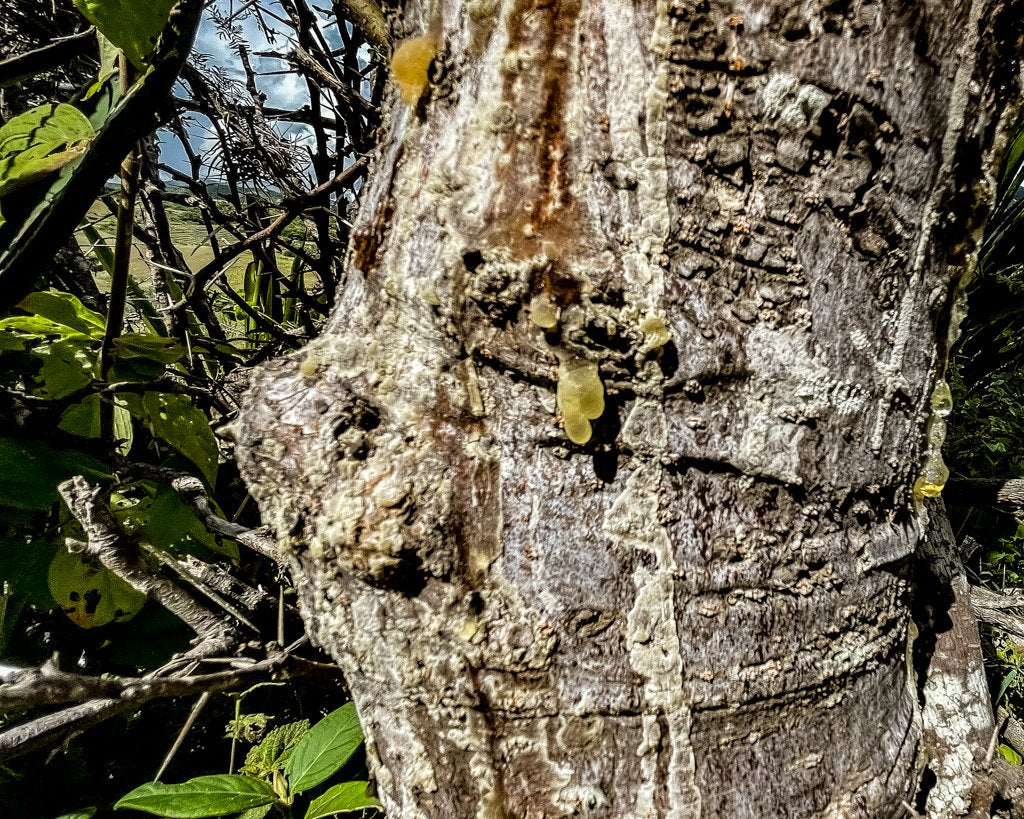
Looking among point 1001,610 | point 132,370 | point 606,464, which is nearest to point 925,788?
point 1001,610

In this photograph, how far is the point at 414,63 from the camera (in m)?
0.52

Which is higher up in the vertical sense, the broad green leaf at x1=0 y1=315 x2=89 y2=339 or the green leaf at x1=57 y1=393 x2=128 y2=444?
the broad green leaf at x1=0 y1=315 x2=89 y2=339

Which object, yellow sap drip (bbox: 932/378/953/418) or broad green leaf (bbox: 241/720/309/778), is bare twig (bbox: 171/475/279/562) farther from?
yellow sap drip (bbox: 932/378/953/418)

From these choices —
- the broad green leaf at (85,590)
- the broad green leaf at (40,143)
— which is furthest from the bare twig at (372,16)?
the broad green leaf at (85,590)

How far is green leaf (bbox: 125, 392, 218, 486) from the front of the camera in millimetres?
879

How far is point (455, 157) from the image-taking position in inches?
19.9

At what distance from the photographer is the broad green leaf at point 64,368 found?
86cm

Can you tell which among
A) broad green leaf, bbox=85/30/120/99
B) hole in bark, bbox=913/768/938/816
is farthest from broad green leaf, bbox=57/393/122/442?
hole in bark, bbox=913/768/938/816

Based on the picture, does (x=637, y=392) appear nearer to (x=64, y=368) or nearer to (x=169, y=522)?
(x=169, y=522)

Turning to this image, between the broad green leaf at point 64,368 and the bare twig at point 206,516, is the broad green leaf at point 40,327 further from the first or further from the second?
the bare twig at point 206,516

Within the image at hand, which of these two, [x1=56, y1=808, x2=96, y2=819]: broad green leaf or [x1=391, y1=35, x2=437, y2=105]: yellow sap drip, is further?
[x1=56, y1=808, x2=96, y2=819]: broad green leaf

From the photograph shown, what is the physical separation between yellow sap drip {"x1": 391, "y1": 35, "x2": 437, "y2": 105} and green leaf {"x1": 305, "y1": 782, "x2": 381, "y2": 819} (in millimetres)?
767

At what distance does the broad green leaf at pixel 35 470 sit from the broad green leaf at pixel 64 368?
0.08 meters

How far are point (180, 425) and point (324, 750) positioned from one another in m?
0.49
